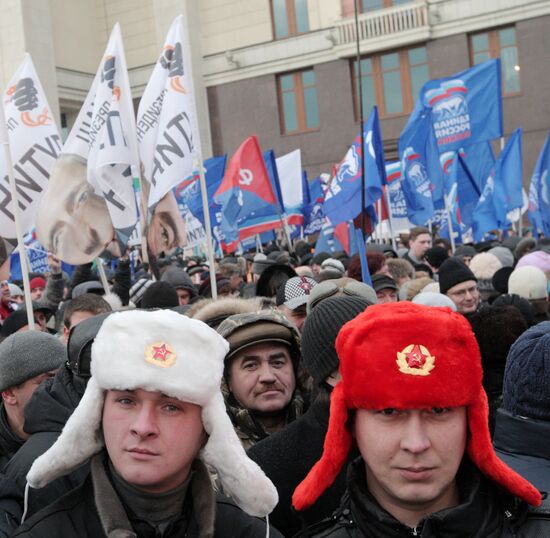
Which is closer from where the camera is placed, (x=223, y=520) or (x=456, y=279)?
(x=223, y=520)

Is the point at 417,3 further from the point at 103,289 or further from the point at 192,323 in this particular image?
the point at 192,323

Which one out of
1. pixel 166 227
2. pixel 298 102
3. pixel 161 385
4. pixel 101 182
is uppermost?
pixel 298 102

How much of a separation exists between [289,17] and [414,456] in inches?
1290

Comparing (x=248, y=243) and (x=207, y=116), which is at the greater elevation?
(x=207, y=116)

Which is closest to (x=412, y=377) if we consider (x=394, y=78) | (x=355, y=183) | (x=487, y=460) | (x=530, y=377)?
(x=487, y=460)

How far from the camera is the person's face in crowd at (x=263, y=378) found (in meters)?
3.61

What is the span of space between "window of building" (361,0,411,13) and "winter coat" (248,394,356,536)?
29924mm

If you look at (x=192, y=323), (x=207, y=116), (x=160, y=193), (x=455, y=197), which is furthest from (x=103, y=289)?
(x=207, y=116)

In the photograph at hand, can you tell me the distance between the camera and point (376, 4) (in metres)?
31.3

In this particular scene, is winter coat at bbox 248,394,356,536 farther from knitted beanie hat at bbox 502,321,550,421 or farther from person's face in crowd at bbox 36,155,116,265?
person's face in crowd at bbox 36,155,116,265

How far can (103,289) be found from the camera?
26.2ft

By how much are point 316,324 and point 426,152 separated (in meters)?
10.3

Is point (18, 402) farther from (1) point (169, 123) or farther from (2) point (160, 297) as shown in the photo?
(1) point (169, 123)

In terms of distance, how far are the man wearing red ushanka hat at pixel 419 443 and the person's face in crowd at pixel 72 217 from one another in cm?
534
